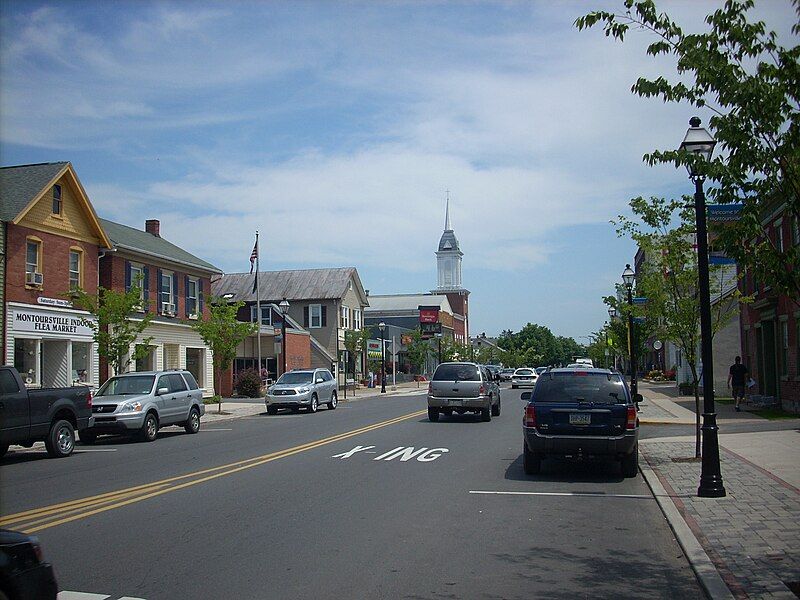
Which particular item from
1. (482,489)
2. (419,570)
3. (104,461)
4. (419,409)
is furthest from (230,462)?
(419,409)

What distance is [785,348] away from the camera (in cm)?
2753

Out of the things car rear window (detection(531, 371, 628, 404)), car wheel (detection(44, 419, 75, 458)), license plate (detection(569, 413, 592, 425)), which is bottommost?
car wheel (detection(44, 419, 75, 458))

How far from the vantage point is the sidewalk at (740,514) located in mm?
7148

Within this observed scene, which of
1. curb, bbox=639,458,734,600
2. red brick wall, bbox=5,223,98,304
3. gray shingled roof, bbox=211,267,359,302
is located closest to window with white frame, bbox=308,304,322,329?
gray shingled roof, bbox=211,267,359,302

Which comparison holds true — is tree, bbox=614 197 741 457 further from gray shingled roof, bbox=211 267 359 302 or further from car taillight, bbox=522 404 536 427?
gray shingled roof, bbox=211 267 359 302

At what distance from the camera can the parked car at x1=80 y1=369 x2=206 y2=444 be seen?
68.0 ft

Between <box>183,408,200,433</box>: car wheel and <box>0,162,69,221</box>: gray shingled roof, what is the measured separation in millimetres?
10171

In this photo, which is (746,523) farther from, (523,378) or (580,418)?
(523,378)

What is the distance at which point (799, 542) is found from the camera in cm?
835

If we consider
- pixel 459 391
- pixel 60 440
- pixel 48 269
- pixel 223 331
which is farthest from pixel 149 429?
pixel 48 269

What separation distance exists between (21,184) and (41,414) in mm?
16481

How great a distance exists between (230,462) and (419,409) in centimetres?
1773

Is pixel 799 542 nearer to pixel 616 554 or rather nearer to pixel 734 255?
pixel 616 554

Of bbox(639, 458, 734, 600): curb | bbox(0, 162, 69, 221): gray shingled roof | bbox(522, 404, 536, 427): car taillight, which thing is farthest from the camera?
bbox(0, 162, 69, 221): gray shingled roof
